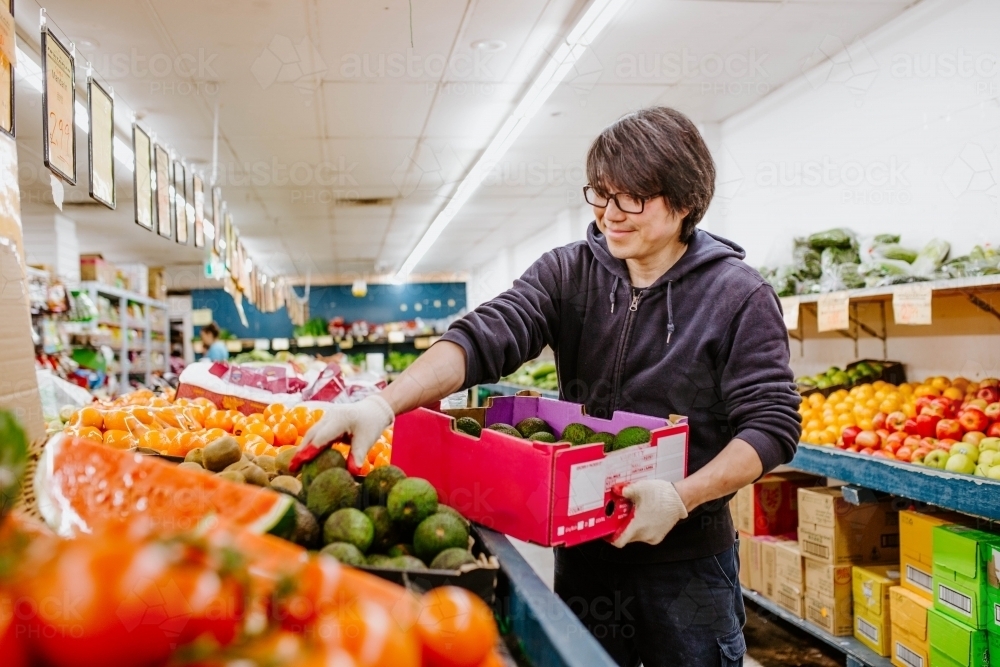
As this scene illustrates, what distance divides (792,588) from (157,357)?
10.5 meters

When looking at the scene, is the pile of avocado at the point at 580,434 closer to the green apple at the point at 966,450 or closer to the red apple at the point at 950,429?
the green apple at the point at 966,450

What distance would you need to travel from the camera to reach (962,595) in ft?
8.73

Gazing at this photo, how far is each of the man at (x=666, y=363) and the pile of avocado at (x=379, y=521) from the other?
29cm

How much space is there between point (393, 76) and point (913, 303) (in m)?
3.65

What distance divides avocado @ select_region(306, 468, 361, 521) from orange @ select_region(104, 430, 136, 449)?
1.14 metres

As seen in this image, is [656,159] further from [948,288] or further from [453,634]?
[948,288]

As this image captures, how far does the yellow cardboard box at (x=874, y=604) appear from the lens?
3.11m

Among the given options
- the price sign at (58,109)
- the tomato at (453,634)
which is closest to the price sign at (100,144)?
the price sign at (58,109)

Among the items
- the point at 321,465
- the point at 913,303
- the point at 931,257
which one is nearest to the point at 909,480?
the point at 913,303

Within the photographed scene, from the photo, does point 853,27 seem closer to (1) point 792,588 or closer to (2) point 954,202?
(2) point 954,202

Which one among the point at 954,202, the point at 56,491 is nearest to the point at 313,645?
the point at 56,491

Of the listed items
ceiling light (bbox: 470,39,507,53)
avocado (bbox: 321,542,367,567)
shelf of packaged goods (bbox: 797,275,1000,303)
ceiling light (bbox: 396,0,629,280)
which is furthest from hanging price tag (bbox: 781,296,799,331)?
avocado (bbox: 321,542,367,567)

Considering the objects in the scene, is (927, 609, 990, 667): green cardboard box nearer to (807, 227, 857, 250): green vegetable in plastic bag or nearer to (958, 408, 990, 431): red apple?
(958, 408, 990, 431): red apple

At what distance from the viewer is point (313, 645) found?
1.85 ft
